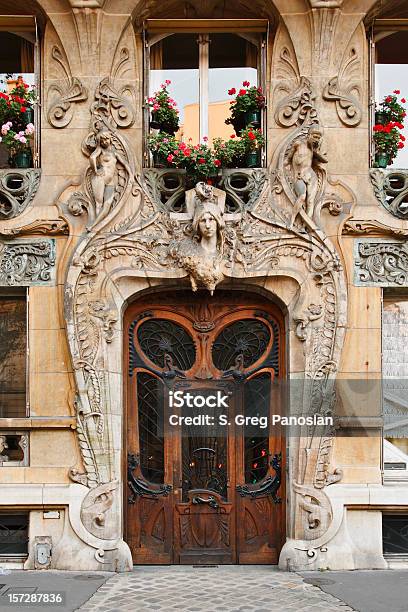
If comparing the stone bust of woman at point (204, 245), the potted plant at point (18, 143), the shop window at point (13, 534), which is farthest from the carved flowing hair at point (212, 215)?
the shop window at point (13, 534)

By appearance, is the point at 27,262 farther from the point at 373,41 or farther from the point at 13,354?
the point at 373,41

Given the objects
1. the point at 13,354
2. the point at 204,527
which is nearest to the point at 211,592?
the point at 204,527

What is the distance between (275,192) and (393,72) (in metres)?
2.31

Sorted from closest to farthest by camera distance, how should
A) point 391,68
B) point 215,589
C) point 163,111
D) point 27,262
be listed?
1. point 215,589
2. point 27,262
3. point 163,111
4. point 391,68

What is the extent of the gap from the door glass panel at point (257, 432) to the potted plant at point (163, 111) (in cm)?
335

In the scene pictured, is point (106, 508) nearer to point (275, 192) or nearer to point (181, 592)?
point (181, 592)

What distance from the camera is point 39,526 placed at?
11.4m

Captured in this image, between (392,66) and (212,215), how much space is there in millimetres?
3236

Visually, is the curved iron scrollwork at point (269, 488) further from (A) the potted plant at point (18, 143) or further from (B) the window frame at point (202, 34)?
(A) the potted plant at point (18, 143)

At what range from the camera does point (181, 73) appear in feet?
40.5

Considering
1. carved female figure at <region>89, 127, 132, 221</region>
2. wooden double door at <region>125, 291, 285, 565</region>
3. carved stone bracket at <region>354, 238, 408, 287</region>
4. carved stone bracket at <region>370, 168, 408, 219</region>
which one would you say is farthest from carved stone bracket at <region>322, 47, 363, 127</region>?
carved female figure at <region>89, 127, 132, 221</region>

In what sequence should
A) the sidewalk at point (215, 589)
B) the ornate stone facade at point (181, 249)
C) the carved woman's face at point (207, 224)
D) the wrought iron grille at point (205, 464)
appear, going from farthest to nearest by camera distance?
the wrought iron grille at point (205, 464)
the ornate stone facade at point (181, 249)
the carved woman's face at point (207, 224)
the sidewalk at point (215, 589)

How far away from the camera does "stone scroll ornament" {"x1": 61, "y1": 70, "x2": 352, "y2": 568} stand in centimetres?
1142

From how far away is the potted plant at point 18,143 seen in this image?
1171cm
